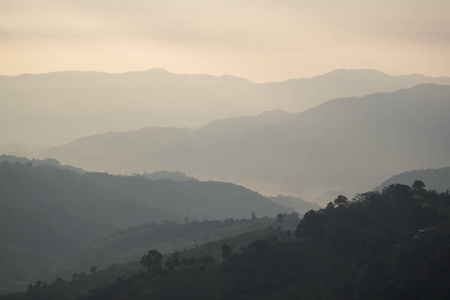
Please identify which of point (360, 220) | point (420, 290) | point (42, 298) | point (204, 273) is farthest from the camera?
point (42, 298)

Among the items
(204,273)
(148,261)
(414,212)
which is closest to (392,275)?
(414,212)

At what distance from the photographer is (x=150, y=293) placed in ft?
442

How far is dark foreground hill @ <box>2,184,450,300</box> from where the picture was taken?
121812mm

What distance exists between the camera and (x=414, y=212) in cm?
14638

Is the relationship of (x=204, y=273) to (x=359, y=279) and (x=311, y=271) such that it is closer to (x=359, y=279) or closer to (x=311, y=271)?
(x=311, y=271)

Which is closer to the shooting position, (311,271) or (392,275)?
(392,275)

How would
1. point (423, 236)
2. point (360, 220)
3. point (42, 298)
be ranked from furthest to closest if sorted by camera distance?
point (42, 298), point (360, 220), point (423, 236)

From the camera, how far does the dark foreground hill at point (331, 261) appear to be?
121812 millimetres

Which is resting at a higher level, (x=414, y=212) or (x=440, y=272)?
(x=414, y=212)

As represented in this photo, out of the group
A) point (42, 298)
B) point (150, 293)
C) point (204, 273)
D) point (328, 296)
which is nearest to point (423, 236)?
point (328, 296)

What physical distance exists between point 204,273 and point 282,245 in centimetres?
1827

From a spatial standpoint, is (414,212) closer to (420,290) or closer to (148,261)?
(420,290)

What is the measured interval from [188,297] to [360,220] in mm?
43133

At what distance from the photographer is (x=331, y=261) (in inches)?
5453
